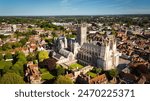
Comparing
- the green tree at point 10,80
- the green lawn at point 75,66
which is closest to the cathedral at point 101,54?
the green lawn at point 75,66

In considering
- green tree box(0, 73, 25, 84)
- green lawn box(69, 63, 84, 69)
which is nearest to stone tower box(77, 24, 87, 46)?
green lawn box(69, 63, 84, 69)

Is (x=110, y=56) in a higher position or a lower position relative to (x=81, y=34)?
lower

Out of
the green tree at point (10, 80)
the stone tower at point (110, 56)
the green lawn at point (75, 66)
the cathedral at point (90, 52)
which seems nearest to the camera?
the green tree at point (10, 80)

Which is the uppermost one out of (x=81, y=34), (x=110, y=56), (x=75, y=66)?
(x=81, y=34)

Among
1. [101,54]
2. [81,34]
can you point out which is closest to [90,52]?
[101,54]

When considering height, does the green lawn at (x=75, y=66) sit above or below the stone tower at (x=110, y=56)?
below

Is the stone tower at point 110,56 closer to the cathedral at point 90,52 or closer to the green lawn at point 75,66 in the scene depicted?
the cathedral at point 90,52

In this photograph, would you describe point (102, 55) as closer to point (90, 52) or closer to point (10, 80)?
Result: point (90, 52)

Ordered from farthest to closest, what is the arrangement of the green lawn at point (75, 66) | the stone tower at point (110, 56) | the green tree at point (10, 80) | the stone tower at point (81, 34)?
1. the stone tower at point (81, 34)
2. the green lawn at point (75, 66)
3. the stone tower at point (110, 56)
4. the green tree at point (10, 80)

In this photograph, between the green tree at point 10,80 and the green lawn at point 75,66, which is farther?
the green lawn at point 75,66

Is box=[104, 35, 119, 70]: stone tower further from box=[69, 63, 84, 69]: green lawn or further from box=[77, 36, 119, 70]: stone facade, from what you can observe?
box=[69, 63, 84, 69]: green lawn

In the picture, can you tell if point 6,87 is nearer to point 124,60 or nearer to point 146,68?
point 146,68
